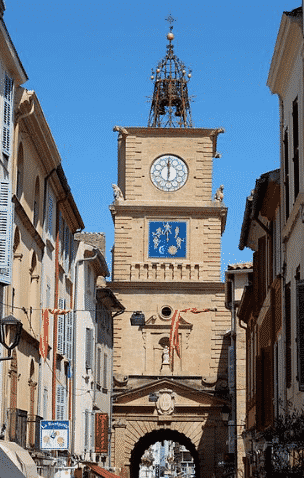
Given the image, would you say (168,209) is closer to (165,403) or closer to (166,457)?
(165,403)

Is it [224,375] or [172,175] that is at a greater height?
[172,175]

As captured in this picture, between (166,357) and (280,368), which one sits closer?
(280,368)

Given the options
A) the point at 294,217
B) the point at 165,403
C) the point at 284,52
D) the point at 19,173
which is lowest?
the point at 294,217

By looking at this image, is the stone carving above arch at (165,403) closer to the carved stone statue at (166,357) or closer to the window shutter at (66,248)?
the carved stone statue at (166,357)

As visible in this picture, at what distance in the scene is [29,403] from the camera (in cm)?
2769

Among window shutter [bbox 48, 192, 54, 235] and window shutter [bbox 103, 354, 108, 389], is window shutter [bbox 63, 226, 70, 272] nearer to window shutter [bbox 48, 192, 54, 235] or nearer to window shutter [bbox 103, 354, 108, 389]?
window shutter [bbox 48, 192, 54, 235]

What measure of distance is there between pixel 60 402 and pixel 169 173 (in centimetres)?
3298

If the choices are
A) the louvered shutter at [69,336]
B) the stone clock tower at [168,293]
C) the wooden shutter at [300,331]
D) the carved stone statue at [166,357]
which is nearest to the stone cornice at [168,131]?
the stone clock tower at [168,293]

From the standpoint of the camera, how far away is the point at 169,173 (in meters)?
65.4

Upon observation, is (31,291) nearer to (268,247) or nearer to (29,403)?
(29,403)

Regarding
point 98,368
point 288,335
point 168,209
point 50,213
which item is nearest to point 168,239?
point 168,209

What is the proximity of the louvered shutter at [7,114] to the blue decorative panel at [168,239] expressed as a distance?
41226 mm

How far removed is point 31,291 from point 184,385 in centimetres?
3354

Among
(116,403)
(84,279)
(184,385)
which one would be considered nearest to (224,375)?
(184,385)
